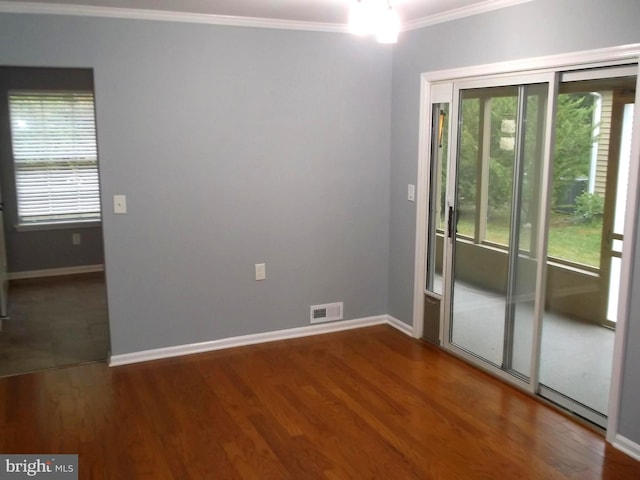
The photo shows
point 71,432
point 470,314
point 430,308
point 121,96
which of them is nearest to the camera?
point 71,432

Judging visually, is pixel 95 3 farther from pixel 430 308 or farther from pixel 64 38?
pixel 430 308

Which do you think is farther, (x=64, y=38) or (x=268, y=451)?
(x=64, y=38)

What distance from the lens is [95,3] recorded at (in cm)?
360

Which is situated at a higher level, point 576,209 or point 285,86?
point 285,86

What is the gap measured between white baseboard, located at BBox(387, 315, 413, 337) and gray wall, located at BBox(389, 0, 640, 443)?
4 cm

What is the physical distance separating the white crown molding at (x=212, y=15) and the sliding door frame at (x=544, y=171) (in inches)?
14.1

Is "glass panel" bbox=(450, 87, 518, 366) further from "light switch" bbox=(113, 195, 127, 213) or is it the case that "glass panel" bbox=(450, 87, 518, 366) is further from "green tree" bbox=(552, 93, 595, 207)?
"light switch" bbox=(113, 195, 127, 213)

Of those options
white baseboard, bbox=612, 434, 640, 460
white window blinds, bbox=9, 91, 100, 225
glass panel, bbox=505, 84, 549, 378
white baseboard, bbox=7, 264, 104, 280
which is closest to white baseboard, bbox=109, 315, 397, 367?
glass panel, bbox=505, 84, 549, 378

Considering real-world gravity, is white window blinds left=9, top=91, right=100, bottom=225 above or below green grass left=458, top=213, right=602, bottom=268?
above

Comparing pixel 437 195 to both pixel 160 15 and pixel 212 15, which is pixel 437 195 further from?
pixel 160 15

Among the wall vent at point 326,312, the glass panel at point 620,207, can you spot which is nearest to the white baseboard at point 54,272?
the wall vent at point 326,312

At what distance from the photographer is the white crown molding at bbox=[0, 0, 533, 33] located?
3584 mm

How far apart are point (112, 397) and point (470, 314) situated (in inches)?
98.5

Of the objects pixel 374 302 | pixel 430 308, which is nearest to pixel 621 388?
pixel 430 308
